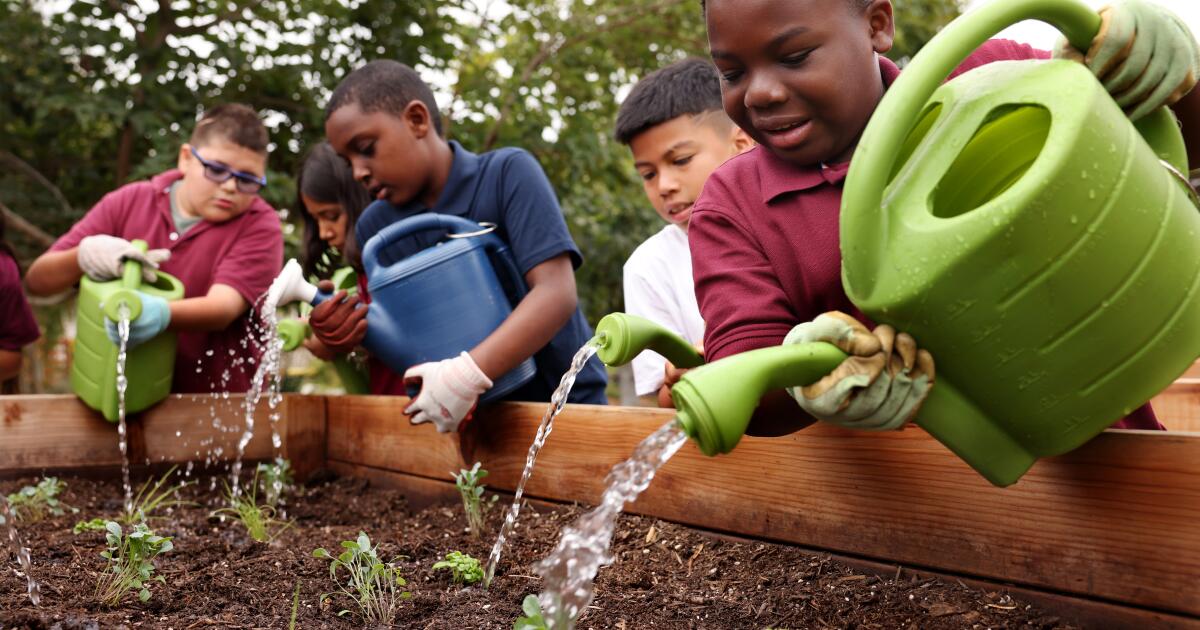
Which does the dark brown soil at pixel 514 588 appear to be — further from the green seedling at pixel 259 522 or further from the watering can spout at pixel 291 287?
the watering can spout at pixel 291 287

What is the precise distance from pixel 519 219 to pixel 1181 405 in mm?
1645

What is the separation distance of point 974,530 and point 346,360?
7.47ft

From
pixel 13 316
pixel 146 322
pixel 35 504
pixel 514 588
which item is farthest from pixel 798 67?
pixel 13 316

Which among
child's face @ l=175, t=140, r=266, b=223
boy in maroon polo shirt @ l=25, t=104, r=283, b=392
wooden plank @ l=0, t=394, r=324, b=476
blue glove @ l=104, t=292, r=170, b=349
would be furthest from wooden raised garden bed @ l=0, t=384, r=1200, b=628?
child's face @ l=175, t=140, r=266, b=223

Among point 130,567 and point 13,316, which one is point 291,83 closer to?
point 13,316

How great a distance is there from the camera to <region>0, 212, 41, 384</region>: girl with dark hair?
12.1 feet

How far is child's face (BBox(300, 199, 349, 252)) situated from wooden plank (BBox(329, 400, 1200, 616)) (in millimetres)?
1573

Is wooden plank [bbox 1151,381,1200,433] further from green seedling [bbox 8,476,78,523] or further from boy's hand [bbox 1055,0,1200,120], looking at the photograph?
green seedling [bbox 8,476,78,523]

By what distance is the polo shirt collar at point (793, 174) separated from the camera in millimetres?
1376

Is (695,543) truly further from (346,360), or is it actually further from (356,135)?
(346,360)

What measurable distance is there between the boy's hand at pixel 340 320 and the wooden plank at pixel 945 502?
2.08ft

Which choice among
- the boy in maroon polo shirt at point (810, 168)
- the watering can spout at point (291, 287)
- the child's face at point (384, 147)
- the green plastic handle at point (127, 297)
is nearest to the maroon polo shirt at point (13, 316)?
the green plastic handle at point (127, 297)

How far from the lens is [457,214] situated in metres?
2.60

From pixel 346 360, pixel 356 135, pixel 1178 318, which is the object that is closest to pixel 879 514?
pixel 1178 318
